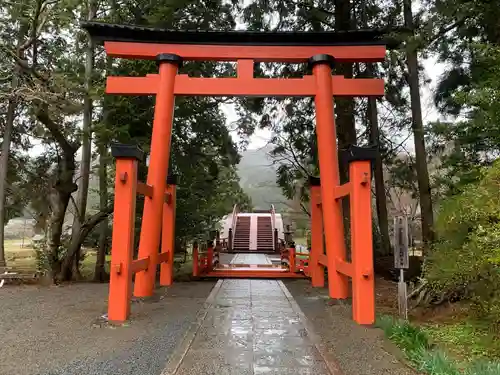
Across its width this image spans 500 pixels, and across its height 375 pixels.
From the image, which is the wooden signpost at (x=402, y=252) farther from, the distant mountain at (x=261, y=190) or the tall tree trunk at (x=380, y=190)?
the distant mountain at (x=261, y=190)

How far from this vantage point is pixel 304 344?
4.31 meters

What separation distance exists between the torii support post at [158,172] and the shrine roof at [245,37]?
0.46 meters

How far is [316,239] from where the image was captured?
8922 mm

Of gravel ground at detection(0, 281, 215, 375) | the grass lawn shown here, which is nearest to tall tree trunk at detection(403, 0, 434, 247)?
gravel ground at detection(0, 281, 215, 375)

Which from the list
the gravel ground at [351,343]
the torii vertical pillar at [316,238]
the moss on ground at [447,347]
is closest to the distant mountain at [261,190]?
the torii vertical pillar at [316,238]

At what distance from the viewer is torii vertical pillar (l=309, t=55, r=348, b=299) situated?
6696 millimetres

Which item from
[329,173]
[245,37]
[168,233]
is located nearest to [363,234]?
Answer: [329,173]

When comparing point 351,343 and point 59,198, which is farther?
point 59,198

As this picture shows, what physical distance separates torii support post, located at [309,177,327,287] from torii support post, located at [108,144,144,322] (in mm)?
4600

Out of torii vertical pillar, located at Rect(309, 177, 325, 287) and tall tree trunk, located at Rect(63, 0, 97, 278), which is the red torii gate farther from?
tall tree trunk, located at Rect(63, 0, 97, 278)

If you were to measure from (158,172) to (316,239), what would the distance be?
13.0 feet

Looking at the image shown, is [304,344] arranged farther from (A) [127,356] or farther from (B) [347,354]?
(A) [127,356]

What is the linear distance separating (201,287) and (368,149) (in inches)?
202

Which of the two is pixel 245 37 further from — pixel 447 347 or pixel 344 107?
pixel 447 347
